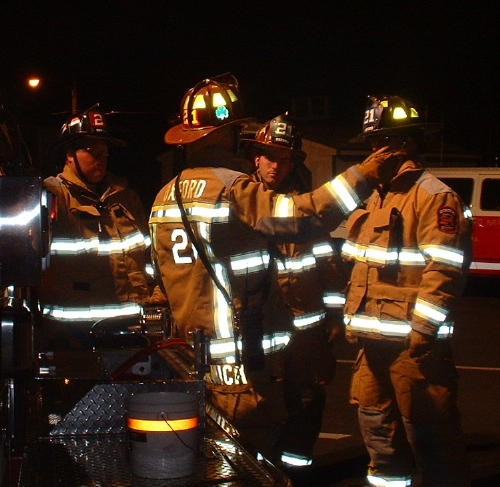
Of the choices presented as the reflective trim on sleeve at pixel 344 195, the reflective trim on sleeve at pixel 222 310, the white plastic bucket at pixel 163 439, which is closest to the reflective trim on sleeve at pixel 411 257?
the reflective trim on sleeve at pixel 344 195

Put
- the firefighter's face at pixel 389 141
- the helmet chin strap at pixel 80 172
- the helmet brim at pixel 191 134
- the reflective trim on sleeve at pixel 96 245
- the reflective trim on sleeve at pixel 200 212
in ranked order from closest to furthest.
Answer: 1. the reflective trim on sleeve at pixel 200 212
2. the helmet brim at pixel 191 134
3. the firefighter's face at pixel 389 141
4. the reflective trim on sleeve at pixel 96 245
5. the helmet chin strap at pixel 80 172

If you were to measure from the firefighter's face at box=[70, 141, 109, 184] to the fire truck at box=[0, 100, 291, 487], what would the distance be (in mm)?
1455

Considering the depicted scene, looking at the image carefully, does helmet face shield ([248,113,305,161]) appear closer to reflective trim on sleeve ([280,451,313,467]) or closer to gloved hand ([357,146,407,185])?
gloved hand ([357,146,407,185])

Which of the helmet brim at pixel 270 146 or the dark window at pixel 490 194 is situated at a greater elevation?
the helmet brim at pixel 270 146

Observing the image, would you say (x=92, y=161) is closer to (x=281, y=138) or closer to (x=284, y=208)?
(x=281, y=138)

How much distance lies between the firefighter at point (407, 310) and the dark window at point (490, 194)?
11.9 m

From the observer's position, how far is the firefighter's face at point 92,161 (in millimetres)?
5090

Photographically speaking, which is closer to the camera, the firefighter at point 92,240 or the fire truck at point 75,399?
the fire truck at point 75,399

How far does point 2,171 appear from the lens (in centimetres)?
335

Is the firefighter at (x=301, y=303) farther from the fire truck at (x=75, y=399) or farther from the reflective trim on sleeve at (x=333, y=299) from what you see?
the fire truck at (x=75, y=399)

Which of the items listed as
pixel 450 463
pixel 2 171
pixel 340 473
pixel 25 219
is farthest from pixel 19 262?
pixel 340 473

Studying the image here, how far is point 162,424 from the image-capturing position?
2.67 metres

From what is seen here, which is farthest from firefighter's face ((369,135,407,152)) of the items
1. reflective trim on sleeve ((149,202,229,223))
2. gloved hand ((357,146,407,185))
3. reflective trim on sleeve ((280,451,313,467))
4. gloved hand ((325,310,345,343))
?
reflective trim on sleeve ((280,451,313,467))

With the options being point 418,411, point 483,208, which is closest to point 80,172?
point 418,411
